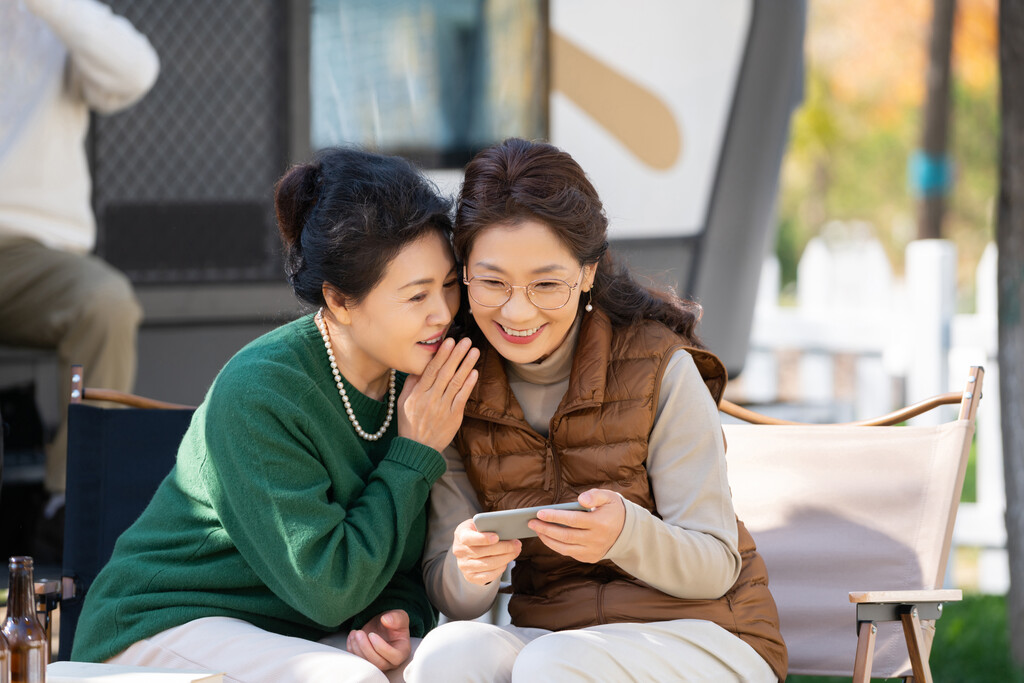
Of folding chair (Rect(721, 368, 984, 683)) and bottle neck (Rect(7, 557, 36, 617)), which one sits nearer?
bottle neck (Rect(7, 557, 36, 617))

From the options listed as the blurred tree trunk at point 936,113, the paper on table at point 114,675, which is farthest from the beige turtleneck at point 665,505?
the blurred tree trunk at point 936,113

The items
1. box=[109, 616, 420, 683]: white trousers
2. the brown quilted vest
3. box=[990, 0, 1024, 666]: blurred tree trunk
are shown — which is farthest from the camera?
box=[990, 0, 1024, 666]: blurred tree trunk

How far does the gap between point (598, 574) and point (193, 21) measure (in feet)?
9.86

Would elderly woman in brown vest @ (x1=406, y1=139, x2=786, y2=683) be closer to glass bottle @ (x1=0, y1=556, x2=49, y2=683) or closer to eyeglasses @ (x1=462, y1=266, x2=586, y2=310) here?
eyeglasses @ (x1=462, y1=266, x2=586, y2=310)

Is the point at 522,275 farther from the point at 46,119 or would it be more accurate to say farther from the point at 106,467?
the point at 46,119

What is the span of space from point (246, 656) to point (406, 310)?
773 mm

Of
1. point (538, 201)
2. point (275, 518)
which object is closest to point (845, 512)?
point (538, 201)

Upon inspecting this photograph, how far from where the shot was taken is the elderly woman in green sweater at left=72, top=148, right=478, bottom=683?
91.7 inches

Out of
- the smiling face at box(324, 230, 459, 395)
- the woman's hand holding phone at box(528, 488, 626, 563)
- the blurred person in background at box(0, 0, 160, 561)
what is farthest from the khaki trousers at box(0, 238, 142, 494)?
the woman's hand holding phone at box(528, 488, 626, 563)

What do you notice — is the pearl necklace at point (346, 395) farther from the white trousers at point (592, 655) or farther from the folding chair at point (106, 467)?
the folding chair at point (106, 467)

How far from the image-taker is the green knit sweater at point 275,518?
2.32 meters

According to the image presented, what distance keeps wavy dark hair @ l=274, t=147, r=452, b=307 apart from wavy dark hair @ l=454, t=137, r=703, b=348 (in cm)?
10

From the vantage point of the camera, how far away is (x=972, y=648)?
174 inches

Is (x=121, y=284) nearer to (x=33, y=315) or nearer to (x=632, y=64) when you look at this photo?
(x=33, y=315)
